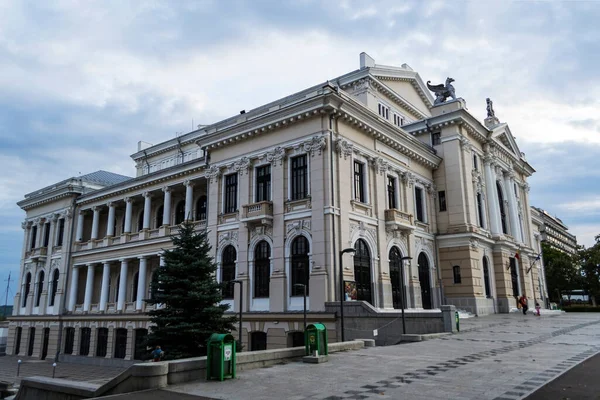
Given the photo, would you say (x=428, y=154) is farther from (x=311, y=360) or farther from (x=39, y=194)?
(x=39, y=194)

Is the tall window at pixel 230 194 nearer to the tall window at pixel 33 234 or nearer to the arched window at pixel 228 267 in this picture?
the arched window at pixel 228 267

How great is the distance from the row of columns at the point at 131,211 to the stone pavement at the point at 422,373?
21.2 metres

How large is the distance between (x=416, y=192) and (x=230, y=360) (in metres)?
25.4

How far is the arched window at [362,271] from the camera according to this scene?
25.7m

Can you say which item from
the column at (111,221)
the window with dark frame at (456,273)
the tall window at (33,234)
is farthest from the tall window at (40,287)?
the window with dark frame at (456,273)

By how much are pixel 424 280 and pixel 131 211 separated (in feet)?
81.1

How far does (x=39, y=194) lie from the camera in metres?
46.9

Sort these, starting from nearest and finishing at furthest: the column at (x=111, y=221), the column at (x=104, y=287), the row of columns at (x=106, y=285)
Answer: the row of columns at (x=106, y=285) < the column at (x=104, y=287) < the column at (x=111, y=221)

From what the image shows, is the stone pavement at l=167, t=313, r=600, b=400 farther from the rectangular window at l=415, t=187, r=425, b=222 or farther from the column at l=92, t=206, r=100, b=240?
the column at l=92, t=206, r=100, b=240

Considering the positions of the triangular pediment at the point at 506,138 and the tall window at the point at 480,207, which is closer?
the tall window at the point at 480,207

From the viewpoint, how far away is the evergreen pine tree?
1895 cm

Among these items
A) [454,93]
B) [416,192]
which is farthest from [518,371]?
[454,93]

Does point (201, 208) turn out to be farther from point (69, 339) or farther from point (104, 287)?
point (69, 339)

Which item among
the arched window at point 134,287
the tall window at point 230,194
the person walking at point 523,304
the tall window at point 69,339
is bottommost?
the tall window at point 69,339
